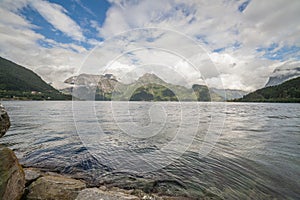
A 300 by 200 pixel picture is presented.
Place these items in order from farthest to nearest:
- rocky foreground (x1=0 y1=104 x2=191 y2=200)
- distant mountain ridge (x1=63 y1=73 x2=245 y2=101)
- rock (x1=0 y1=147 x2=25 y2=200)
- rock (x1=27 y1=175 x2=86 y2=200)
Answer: distant mountain ridge (x1=63 y1=73 x2=245 y2=101), rock (x1=27 y1=175 x2=86 y2=200), rocky foreground (x1=0 y1=104 x2=191 y2=200), rock (x1=0 y1=147 x2=25 y2=200)

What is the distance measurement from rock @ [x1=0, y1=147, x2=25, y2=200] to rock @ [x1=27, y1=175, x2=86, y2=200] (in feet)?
1.35

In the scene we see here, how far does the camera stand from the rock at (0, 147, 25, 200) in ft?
17.4

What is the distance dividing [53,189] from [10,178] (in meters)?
1.48

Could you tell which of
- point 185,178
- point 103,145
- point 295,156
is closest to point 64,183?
point 185,178

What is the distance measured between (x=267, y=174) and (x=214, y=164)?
2.74m

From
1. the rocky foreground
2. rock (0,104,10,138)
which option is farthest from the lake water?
rock (0,104,10,138)

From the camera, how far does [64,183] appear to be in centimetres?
710

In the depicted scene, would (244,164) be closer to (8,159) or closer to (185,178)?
(185,178)

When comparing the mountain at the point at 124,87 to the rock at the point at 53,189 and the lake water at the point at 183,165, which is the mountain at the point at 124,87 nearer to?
the lake water at the point at 183,165

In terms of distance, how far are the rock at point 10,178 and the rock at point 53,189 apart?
413 mm

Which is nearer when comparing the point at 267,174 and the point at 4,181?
the point at 4,181

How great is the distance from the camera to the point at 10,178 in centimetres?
562

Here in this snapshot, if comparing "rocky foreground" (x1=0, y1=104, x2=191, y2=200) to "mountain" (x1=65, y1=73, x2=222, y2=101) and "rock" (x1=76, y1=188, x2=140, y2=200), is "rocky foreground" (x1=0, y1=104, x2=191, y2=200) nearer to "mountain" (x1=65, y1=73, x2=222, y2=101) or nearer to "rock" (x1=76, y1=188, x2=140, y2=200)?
"rock" (x1=76, y1=188, x2=140, y2=200)

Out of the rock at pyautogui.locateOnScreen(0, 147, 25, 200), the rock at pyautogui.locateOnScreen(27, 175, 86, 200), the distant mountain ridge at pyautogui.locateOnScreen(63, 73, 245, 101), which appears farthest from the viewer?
the distant mountain ridge at pyautogui.locateOnScreen(63, 73, 245, 101)
